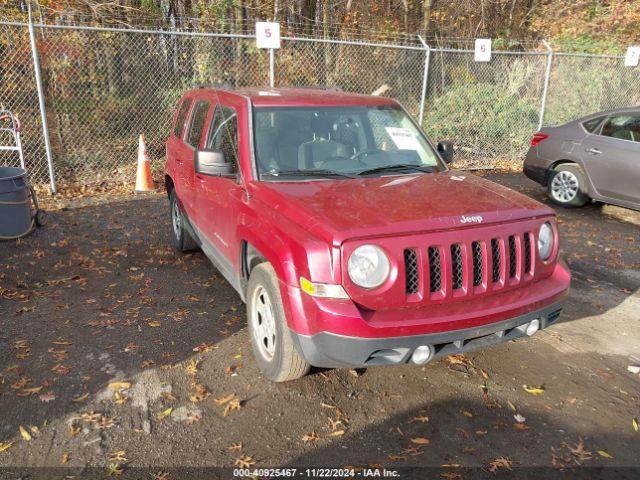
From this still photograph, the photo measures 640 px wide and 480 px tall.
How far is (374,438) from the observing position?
2912 millimetres

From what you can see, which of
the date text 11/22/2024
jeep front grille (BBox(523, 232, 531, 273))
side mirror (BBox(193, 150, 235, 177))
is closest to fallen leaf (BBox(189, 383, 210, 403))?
the date text 11/22/2024

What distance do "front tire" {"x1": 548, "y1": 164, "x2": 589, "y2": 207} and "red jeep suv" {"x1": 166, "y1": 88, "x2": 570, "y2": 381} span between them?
15.4 feet

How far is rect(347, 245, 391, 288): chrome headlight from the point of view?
270 centimetres

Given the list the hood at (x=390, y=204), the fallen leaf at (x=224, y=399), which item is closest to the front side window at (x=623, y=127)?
the hood at (x=390, y=204)

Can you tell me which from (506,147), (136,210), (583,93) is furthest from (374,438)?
(583,93)

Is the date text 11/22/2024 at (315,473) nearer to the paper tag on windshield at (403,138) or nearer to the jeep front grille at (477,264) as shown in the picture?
the jeep front grille at (477,264)

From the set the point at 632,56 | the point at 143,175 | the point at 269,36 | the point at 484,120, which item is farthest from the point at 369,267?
the point at 632,56

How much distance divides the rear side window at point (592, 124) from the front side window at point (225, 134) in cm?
605

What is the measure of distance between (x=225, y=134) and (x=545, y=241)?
254 cm

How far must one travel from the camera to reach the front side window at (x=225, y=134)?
3908 mm

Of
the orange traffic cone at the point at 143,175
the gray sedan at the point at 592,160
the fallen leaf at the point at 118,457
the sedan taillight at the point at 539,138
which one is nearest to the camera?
the fallen leaf at the point at 118,457

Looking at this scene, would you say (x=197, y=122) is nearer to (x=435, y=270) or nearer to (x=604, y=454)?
(x=435, y=270)

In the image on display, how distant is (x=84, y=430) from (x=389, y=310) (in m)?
1.88

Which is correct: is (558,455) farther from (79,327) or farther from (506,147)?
(506,147)
